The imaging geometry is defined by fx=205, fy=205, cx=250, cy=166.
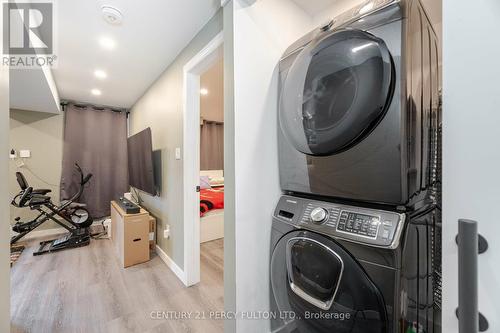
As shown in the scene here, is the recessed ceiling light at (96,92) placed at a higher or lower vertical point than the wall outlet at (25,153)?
higher

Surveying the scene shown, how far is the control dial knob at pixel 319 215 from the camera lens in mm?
869

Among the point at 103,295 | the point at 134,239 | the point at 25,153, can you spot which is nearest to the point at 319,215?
the point at 103,295

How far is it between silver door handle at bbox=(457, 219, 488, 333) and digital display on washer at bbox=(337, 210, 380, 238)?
380 millimetres

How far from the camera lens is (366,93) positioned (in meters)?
0.75

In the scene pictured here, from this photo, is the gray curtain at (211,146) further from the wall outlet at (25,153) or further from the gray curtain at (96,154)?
the wall outlet at (25,153)

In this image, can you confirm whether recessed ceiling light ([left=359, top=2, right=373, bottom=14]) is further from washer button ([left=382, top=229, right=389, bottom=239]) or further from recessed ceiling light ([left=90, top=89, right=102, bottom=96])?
recessed ceiling light ([left=90, top=89, right=102, bottom=96])

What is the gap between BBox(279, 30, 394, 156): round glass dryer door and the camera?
731 millimetres

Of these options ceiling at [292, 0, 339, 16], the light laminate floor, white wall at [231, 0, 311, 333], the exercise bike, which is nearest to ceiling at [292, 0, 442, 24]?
ceiling at [292, 0, 339, 16]

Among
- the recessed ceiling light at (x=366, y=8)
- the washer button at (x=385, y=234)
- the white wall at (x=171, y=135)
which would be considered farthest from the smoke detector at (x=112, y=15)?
the washer button at (x=385, y=234)

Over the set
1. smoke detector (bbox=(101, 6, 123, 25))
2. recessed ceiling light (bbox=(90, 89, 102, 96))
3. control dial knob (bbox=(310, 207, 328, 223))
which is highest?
recessed ceiling light (bbox=(90, 89, 102, 96))

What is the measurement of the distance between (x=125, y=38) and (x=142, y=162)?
144 centimetres

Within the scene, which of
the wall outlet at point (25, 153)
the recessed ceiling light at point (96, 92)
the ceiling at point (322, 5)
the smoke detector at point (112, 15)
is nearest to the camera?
the ceiling at point (322, 5)

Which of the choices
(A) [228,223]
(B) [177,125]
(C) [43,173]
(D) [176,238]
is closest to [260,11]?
A: (A) [228,223]

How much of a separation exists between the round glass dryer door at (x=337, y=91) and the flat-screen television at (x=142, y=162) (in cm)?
204
